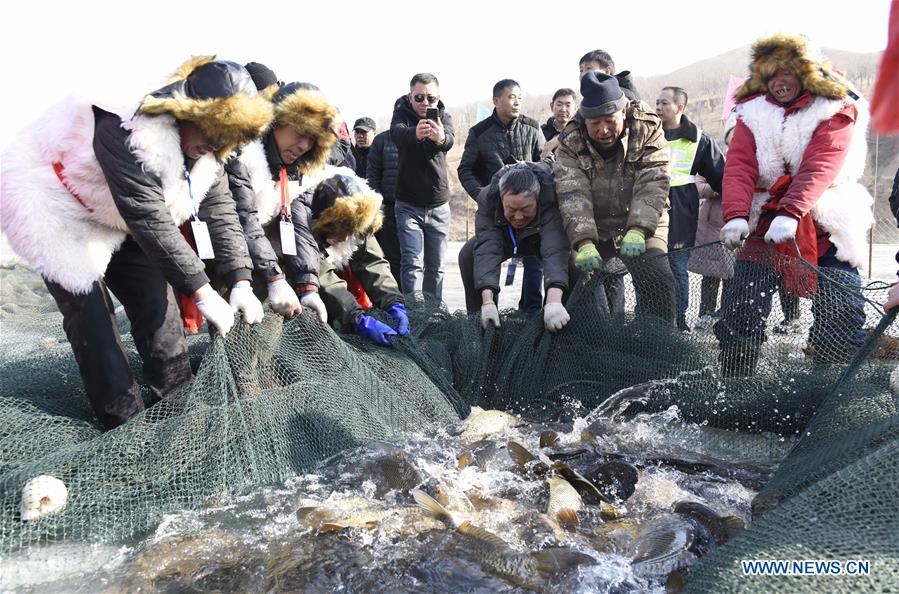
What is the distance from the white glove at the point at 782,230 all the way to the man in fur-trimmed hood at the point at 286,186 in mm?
2635

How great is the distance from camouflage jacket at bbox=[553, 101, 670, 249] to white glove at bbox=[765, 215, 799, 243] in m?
0.77

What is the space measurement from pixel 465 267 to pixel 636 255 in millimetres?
1603

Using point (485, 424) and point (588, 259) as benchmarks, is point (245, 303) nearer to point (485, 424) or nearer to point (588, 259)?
point (485, 424)

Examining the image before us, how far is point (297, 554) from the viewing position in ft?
8.43

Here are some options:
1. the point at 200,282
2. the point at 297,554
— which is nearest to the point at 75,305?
the point at 200,282

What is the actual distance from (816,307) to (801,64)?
1504 millimetres

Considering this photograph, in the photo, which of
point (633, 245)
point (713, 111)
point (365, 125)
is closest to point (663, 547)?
point (633, 245)

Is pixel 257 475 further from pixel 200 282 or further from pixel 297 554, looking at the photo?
pixel 200 282

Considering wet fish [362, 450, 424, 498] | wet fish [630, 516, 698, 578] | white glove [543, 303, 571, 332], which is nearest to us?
wet fish [630, 516, 698, 578]

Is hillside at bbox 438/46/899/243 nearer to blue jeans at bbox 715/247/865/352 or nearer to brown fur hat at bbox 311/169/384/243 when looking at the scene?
brown fur hat at bbox 311/169/384/243

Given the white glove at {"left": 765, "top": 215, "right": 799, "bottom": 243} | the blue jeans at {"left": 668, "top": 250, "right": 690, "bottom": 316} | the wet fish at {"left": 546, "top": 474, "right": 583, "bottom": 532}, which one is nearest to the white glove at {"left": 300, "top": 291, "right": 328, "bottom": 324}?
the wet fish at {"left": 546, "top": 474, "right": 583, "bottom": 532}

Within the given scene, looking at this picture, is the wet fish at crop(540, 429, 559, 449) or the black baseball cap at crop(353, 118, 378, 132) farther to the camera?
the black baseball cap at crop(353, 118, 378, 132)

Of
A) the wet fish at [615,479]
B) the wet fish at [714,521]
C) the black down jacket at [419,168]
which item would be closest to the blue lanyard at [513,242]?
the black down jacket at [419,168]

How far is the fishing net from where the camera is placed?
6.57ft
